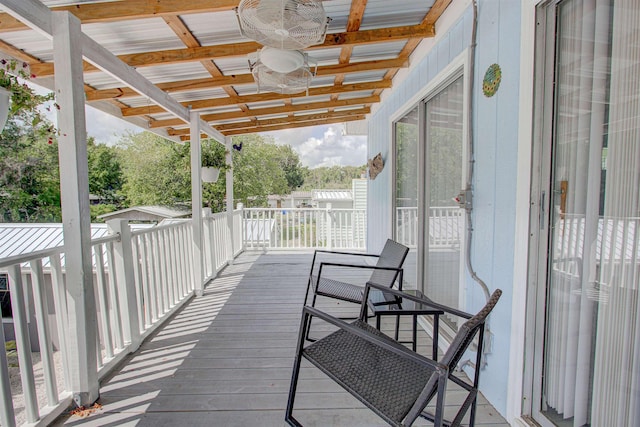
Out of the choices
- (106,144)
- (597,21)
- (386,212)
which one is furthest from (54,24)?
(106,144)

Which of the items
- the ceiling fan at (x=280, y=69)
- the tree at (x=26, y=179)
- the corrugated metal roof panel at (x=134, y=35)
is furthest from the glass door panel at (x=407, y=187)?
the tree at (x=26, y=179)

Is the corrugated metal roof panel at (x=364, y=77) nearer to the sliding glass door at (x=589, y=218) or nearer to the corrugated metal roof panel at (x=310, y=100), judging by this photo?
the corrugated metal roof panel at (x=310, y=100)

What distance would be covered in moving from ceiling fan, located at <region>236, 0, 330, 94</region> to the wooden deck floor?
198cm

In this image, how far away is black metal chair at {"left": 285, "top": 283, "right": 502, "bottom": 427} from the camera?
3.33 feet

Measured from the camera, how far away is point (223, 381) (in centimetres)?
197

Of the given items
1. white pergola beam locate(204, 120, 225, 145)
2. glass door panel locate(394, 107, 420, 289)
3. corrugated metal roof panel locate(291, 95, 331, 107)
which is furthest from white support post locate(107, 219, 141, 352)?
corrugated metal roof panel locate(291, 95, 331, 107)

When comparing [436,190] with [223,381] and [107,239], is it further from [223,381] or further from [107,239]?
[107,239]

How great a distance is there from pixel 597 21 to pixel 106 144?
26.5 m

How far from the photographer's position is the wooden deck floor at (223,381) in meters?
1.66

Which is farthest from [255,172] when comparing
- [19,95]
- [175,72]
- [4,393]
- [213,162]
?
[4,393]

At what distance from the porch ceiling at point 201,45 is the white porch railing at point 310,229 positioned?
3.13 meters

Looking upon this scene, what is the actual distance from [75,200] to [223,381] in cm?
135

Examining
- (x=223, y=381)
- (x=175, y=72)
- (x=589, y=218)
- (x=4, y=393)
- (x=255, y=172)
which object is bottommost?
(x=223, y=381)

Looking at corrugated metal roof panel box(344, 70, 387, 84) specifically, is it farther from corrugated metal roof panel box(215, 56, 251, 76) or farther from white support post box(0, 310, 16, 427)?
white support post box(0, 310, 16, 427)
